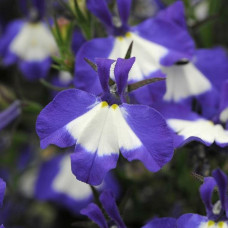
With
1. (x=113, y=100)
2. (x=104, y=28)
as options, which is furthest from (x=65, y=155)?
(x=113, y=100)

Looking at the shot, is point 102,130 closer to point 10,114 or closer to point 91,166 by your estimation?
point 91,166

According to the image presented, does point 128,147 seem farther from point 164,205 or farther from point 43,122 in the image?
point 164,205

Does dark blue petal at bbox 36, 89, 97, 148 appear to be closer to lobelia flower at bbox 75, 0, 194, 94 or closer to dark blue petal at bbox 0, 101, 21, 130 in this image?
lobelia flower at bbox 75, 0, 194, 94

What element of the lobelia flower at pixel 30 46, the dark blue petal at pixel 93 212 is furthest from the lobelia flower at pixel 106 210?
the lobelia flower at pixel 30 46

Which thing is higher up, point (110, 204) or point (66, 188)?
point (110, 204)

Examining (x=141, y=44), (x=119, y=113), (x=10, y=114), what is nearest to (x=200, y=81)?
(x=141, y=44)

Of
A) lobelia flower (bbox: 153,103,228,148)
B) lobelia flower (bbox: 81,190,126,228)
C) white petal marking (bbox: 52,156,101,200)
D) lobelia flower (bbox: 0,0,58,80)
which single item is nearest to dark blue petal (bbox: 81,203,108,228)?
lobelia flower (bbox: 81,190,126,228)

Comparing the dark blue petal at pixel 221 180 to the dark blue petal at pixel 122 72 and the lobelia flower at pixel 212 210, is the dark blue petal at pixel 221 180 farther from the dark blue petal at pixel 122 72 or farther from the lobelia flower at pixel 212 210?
the dark blue petal at pixel 122 72
